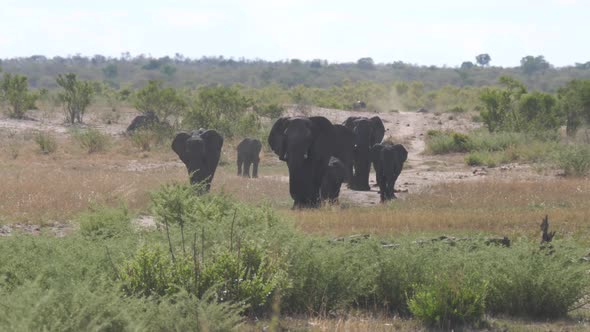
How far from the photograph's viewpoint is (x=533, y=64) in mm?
177500

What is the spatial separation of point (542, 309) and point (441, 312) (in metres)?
1.52

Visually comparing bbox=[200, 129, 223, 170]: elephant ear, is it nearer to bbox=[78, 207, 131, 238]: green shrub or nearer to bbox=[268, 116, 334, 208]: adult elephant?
bbox=[268, 116, 334, 208]: adult elephant

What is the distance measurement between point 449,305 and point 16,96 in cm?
4328

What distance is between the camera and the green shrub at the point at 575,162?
29.5 metres

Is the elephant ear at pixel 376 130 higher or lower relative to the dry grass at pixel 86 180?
higher

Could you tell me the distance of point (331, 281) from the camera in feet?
35.4

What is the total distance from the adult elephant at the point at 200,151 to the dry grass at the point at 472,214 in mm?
3092

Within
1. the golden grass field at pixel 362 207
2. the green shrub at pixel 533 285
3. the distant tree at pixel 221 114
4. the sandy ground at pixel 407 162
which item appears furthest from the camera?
the distant tree at pixel 221 114

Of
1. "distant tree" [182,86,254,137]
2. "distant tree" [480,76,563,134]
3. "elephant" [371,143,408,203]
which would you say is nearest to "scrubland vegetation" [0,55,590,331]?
"elephant" [371,143,408,203]

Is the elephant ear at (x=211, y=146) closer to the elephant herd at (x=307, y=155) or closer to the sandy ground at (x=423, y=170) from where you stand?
the elephant herd at (x=307, y=155)

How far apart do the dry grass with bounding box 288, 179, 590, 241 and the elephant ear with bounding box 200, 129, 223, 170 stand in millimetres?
3145

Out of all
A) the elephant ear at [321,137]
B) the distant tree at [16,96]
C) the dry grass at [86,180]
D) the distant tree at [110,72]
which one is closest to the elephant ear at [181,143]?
the dry grass at [86,180]

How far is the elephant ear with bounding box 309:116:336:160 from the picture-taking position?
21766 millimetres

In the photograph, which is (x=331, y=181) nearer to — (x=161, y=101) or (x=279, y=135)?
(x=279, y=135)
